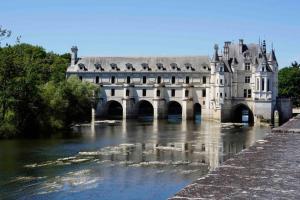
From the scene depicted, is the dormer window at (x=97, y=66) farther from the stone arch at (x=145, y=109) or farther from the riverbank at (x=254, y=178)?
the riverbank at (x=254, y=178)

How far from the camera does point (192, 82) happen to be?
78.4 metres

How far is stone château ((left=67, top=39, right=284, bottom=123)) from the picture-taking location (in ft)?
227

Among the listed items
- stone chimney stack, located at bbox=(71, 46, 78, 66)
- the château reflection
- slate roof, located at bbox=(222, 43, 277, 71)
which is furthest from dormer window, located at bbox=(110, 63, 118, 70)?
the château reflection

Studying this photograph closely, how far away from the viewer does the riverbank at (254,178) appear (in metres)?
8.83

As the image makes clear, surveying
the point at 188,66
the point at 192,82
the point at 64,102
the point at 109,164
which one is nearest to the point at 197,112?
the point at 192,82

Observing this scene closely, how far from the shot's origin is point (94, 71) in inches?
3167

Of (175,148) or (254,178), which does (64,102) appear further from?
(254,178)

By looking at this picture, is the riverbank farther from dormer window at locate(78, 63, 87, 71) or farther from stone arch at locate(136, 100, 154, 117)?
stone arch at locate(136, 100, 154, 117)

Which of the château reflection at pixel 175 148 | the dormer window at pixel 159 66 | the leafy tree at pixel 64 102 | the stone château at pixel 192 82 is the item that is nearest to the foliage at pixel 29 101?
the leafy tree at pixel 64 102

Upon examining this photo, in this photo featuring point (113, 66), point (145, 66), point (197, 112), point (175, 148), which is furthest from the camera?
point (197, 112)

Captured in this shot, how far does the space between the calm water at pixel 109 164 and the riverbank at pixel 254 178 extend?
8.22m

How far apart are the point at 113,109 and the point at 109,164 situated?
55.5 m

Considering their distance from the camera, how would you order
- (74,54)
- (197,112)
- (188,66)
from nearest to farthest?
(188,66) → (74,54) → (197,112)

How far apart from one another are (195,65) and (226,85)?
9527mm
